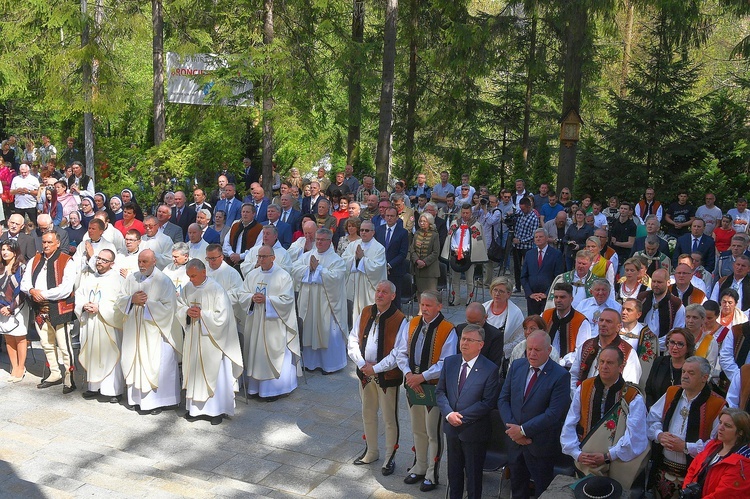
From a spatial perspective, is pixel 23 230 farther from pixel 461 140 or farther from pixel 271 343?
pixel 461 140

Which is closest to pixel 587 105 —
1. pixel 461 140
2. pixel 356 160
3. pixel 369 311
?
pixel 461 140

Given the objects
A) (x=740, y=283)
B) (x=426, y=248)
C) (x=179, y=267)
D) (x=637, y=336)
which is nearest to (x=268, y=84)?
(x=426, y=248)

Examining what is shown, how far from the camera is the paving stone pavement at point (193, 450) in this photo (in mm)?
6805

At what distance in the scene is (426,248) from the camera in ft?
42.2

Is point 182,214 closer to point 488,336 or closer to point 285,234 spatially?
point 285,234

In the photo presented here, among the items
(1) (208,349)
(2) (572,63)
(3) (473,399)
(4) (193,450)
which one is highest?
(2) (572,63)

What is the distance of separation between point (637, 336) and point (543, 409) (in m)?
1.81

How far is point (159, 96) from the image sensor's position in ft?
64.8

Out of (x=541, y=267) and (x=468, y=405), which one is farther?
(x=541, y=267)

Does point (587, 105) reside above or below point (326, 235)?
above

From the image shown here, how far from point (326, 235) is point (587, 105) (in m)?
16.4

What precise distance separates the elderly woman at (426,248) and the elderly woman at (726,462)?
7.24 m

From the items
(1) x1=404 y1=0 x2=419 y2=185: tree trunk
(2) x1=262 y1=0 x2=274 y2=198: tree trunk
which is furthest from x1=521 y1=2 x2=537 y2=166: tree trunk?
(2) x1=262 y1=0 x2=274 y2=198: tree trunk

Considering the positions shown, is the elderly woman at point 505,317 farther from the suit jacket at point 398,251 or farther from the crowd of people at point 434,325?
the suit jacket at point 398,251
